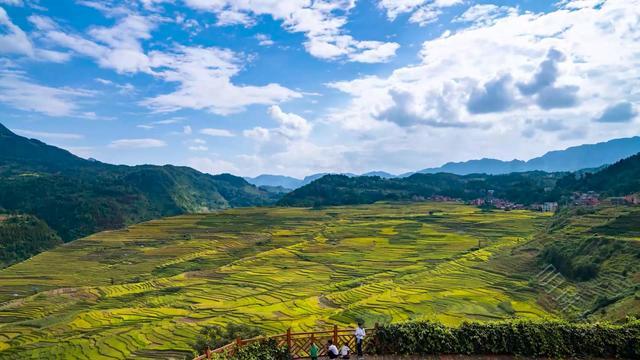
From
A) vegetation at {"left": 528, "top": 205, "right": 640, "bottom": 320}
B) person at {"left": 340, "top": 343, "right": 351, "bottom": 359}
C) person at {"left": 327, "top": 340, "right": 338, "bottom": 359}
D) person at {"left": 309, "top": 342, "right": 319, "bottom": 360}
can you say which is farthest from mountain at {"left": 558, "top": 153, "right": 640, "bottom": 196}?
person at {"left": 309, "top": 342, "right": 319, "bottom": 360}

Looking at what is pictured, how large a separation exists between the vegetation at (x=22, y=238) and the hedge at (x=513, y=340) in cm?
12448

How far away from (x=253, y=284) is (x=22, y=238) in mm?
101748

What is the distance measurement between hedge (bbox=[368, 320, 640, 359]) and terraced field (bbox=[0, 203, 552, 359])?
69.4 ft

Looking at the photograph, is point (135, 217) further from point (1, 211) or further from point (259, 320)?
point (259, 320)

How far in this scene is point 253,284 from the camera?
6366cm

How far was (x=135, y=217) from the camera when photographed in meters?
194

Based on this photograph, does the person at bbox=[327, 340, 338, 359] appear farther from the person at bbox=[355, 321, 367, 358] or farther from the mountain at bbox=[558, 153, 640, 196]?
the mountain at bbox=[558, 153, 640, 196]

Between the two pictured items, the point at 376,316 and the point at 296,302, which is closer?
the point at 376,316

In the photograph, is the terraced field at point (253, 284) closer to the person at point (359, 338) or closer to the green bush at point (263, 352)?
the green bush at point (263, 352)

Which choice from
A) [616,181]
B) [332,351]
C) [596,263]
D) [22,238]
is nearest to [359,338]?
[332,351]

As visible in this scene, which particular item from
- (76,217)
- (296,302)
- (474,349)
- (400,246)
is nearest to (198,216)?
(76,217)

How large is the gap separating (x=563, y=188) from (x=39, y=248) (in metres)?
173

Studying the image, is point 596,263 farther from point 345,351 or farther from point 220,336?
point 345,351

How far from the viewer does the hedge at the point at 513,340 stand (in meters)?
19.6
